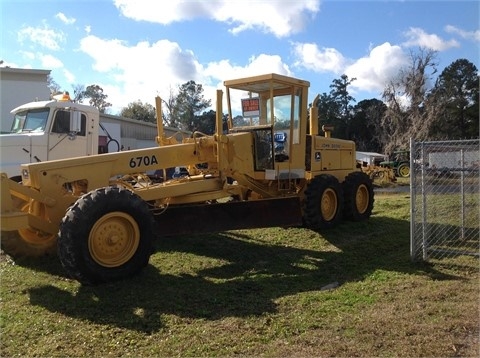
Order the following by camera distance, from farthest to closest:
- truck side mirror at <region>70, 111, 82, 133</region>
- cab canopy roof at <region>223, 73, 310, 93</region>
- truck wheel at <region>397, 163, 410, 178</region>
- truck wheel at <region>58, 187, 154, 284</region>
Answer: truck wheel at <region>397, 163, 410, 178</region> < truck side mirror at <region>70, 111, 82, 133</region> < cab canopy roof at <region>223, 73, 310, 93</region> < truck wheel at <region>58, 187, 154, 284</region>

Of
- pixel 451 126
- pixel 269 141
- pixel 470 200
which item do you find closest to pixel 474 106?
pixel 451 126

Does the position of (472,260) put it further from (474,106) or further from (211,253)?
(474,106)

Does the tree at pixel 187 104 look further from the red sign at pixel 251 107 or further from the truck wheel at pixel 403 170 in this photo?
the red sign at pixel 251 107

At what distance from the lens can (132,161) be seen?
7.20 m

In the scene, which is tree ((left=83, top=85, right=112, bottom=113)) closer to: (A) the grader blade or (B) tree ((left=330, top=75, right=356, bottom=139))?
(B) tree ((left=330, top=75, right=356, bottom=139))

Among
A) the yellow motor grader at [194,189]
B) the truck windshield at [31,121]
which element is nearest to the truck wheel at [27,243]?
the yellow motor grader at [194,189]

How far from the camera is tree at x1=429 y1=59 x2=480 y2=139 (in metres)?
47.8

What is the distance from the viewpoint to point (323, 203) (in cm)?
1002

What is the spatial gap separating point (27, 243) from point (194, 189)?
257 cm

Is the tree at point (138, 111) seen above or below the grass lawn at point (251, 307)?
above

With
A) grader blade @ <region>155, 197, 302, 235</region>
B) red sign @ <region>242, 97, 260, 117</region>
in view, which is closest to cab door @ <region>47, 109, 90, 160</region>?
red sign @ <region>242, 97, 260, 117</region>

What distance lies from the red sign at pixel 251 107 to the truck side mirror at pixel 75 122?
3.87 meters

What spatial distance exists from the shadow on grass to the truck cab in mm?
3435

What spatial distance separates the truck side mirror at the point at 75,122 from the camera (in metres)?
10.8
